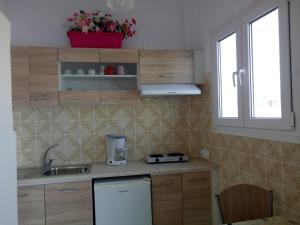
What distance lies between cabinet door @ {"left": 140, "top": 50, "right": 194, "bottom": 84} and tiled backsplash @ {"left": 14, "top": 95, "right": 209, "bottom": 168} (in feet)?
1.20

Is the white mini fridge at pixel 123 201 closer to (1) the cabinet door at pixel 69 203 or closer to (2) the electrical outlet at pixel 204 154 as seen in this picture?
(1) the cabinet door at pixel 69 203

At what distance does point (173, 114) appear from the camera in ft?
10.2

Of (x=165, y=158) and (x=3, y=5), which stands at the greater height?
(x=3, y=5)

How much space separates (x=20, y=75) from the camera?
245 centimetres

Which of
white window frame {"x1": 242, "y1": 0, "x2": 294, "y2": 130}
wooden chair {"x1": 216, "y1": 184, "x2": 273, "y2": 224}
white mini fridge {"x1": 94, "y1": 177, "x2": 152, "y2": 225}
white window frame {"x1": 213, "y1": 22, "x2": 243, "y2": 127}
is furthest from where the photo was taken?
white mini fridge {"x1": 94, "y1": 177, "x2": 152, "y2": 225}

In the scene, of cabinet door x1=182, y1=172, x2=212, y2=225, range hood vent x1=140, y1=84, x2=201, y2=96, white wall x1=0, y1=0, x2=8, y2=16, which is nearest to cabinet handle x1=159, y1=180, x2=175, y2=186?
cabinet door x1=182, y1=172, x2=212, y2=225

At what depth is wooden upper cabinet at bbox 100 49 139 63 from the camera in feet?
8.64

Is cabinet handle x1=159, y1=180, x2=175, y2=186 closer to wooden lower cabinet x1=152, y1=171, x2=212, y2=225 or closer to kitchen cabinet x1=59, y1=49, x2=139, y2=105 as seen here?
wooden lower cabinet x1=152, y1=171, x2=212, y2=225

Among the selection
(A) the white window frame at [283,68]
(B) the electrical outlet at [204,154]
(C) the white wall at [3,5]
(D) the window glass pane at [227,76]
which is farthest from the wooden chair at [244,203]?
(C) the white wall at [3,5]

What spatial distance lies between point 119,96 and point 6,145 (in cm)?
116

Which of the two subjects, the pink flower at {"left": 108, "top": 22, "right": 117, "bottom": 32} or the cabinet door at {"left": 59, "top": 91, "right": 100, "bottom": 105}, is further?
the pink flower at {"left": 108, "top": 22, "right": 117, "bottom": 32}

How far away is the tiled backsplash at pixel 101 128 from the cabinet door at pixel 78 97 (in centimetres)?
33

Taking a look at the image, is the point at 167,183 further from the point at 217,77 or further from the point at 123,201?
the point at 217,77

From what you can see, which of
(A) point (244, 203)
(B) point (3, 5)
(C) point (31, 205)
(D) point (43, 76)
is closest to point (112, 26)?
(D) point (43, 76)
